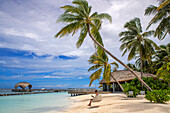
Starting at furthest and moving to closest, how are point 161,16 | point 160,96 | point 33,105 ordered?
point 33,105 → point 161,16 → point 160,96

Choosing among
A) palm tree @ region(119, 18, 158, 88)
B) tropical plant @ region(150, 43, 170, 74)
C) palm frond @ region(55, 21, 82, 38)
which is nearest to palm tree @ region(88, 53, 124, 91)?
palm tree @ region(119, 18, 158, 88)

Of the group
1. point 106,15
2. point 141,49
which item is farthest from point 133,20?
point 106,15

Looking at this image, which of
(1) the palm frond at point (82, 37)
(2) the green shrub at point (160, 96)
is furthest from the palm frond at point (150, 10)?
(2) the green shrub at point (160, 96)

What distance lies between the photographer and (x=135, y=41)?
63.8ft

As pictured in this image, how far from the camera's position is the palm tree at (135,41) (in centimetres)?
1930

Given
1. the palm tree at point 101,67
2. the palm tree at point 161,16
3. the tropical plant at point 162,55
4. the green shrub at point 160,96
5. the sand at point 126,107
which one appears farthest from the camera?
the tropical plant at point 162,55

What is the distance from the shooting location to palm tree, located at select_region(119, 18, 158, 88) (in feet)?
63.3

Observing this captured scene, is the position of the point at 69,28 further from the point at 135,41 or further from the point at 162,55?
the point at 162,55

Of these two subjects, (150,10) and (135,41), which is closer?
(150,10)

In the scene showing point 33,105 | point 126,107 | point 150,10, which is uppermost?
point 150,10

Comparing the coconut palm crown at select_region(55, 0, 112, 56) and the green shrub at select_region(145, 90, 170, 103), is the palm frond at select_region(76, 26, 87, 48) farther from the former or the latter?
the green shrub at select_region(145, 90, 170, 103)

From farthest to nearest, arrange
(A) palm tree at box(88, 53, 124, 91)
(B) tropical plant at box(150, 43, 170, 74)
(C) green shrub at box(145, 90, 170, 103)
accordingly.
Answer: (B) tropical plant at box(150, 43, 170, 74) → (A) palm tree at box(88, 53, 124, 91) → (C) green shrub at box(145, 90, 170, 103)

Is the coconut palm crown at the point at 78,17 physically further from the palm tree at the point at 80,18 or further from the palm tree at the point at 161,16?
the palm tree at the point at 161,16

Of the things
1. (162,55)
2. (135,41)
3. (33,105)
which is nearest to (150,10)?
(135,41)
